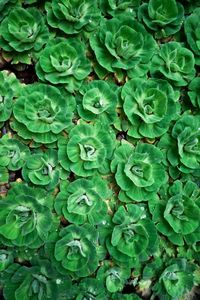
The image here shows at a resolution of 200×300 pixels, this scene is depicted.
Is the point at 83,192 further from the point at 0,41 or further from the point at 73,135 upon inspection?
the point at 0,41

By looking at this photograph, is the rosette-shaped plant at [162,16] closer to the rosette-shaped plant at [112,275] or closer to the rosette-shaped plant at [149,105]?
the rosette-shaped plant at [149,105]

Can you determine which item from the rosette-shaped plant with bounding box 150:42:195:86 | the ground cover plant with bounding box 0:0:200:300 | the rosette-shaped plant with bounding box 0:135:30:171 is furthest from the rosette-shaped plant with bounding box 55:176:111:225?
the rosette-shaped plant with bounding box 150:42:195:86

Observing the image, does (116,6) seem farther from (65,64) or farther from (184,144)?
(184,144)

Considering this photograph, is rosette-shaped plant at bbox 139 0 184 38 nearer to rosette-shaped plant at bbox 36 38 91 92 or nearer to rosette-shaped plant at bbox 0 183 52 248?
rosette-shaped plant at bbox 36 38 91 92

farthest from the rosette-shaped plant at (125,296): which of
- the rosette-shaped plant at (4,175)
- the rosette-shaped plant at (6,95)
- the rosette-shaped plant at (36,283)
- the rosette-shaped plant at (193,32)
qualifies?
the rosette-shaped plant at (193,32)

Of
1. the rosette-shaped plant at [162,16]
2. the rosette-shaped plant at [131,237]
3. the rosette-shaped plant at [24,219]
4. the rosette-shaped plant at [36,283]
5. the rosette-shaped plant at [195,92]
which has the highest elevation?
the rosette-shaped plant at [162,16]

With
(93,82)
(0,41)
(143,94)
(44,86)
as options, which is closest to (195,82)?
(143,94)

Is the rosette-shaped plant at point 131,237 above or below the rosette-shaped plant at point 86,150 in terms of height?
below
